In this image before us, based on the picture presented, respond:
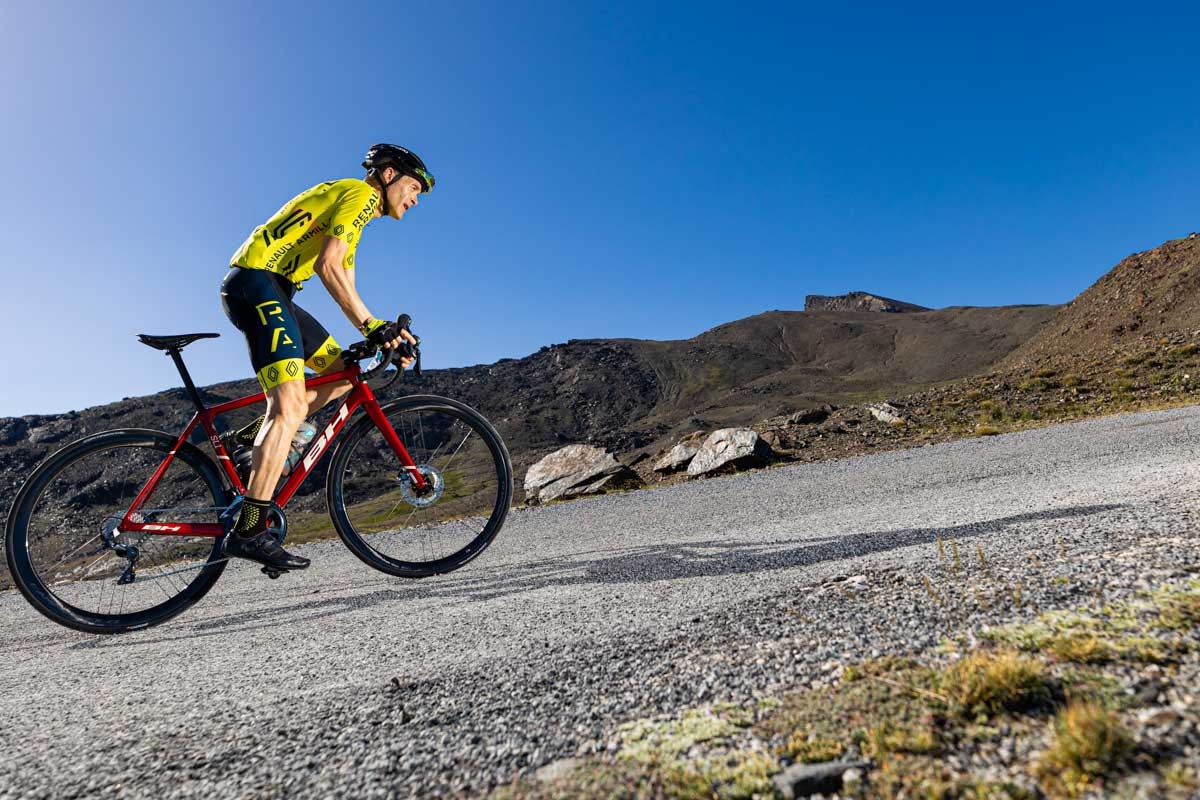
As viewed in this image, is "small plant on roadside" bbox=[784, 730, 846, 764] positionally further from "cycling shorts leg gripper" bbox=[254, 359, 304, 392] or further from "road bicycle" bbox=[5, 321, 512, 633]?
"cycling shorts leg gripper" bbox=[254, 359, 304, 392]

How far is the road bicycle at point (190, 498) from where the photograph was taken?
4.19 metres

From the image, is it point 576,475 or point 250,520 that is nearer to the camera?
point 250,520

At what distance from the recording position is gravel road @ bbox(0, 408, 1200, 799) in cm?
174

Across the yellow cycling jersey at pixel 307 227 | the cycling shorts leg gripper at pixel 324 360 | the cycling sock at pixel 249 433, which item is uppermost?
the yellow cycling jersey at pixel 307 227

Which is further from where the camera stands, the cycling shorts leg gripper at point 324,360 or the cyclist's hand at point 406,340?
the cycling shorts leg gripper at point 324,360

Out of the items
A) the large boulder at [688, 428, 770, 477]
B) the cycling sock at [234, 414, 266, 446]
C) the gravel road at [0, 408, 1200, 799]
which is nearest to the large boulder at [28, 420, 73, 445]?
the large boulder at [688, 428, 770, 477]

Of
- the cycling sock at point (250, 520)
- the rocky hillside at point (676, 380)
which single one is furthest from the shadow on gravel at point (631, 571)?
the rocky hillside at point (676, 380)

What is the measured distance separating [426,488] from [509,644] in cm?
246

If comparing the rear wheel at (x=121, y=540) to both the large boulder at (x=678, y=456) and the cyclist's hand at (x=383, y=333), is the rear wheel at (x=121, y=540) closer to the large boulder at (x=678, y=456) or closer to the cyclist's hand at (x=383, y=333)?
the cyclist's hand at (x=383, y=333)

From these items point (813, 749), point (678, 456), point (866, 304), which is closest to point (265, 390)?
point (813, 749)

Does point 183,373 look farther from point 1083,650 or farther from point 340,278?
point 1083,650

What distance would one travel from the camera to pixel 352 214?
4.32 meters

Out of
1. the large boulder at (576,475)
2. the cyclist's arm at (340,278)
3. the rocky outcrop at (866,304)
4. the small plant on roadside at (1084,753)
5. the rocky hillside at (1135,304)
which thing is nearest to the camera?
the small plant on roadside at (1084,753)

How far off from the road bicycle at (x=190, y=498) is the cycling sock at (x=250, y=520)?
11 cm
